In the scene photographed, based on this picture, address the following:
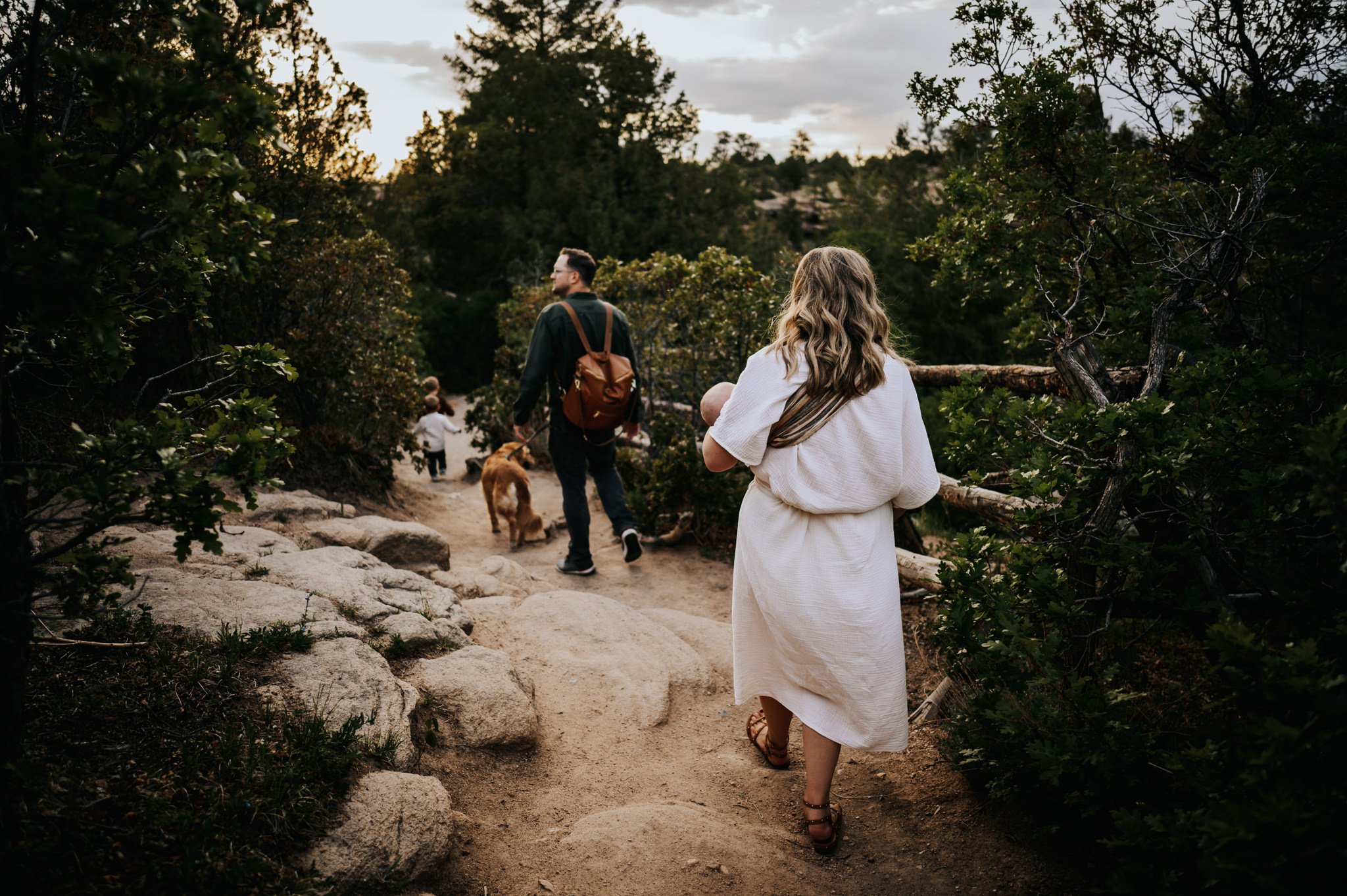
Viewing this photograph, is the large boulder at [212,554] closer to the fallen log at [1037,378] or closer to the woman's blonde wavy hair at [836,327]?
the woman's blonde wavy hair at [836,327]

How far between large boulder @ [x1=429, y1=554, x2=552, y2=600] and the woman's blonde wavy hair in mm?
2798

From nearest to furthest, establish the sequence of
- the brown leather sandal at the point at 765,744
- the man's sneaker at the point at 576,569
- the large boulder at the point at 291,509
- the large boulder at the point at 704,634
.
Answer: the brown leather sandal at the point at 765,744
the large boulder at the point at 704,634
the large boulder at the point at 291,509
the man's sneaker at the point at 576,569

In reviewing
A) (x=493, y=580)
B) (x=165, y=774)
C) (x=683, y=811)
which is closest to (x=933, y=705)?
(x=683, y=811)

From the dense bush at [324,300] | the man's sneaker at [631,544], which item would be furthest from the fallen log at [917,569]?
the dense bush at [324,300]

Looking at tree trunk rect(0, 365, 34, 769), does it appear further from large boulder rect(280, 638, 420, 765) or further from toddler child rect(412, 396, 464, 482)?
toddler child rect(412, 396, 464, 482)

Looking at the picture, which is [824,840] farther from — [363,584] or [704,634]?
[363,584]

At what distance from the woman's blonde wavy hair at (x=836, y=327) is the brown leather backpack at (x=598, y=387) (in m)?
2.65

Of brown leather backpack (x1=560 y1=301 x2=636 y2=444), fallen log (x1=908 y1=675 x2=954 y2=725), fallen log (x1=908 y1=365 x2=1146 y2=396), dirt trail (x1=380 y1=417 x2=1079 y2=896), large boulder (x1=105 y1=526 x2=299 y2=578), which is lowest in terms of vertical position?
dirt trail (x1=380 y1=417 x2=1079 y2=896)

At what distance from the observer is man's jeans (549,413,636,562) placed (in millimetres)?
5637

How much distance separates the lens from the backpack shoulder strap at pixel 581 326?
536cm

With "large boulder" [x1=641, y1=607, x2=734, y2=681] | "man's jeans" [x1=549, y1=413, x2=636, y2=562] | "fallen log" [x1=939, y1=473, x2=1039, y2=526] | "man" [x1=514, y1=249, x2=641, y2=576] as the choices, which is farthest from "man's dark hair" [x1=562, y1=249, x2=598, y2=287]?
"fallen log" [x1=939, y1=473, x2=1039, y2=526]

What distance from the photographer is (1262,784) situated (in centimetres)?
175

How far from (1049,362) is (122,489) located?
4.73 m

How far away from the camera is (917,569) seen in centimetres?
484
